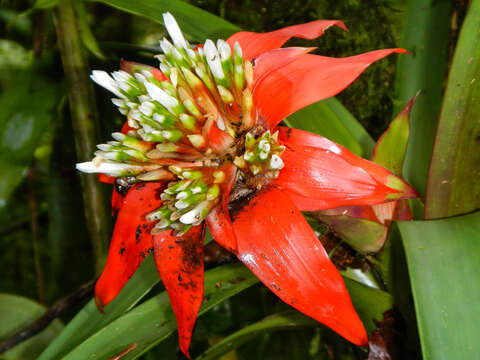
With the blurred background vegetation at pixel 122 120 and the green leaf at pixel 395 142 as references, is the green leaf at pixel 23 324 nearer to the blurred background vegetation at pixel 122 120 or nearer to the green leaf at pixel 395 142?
the blurred background vegetation at pixel 122 120

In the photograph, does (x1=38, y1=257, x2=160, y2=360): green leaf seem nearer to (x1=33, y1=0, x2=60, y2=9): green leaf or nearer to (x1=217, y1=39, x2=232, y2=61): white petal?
(x1=217, y1=39, x2=232, y2=61): white petal

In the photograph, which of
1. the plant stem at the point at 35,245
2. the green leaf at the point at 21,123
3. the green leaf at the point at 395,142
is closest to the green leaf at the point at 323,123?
the green leaf at the point at 395,142

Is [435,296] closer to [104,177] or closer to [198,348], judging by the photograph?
[104,177]

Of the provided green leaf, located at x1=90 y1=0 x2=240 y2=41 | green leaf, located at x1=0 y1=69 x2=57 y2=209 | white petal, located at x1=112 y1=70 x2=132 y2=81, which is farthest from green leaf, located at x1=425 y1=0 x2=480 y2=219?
green leaf, located at x1=0 y1=69 x2=57 y2=209

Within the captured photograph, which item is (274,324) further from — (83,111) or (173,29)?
(83,111)

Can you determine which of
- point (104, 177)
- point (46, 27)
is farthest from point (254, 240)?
point (46, 27)

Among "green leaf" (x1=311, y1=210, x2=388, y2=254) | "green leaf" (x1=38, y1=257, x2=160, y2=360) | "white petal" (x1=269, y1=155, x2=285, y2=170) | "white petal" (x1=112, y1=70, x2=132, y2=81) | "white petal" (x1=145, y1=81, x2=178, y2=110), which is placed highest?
"white petal" (x1=112, y1=70, x2=132, y2=81)
